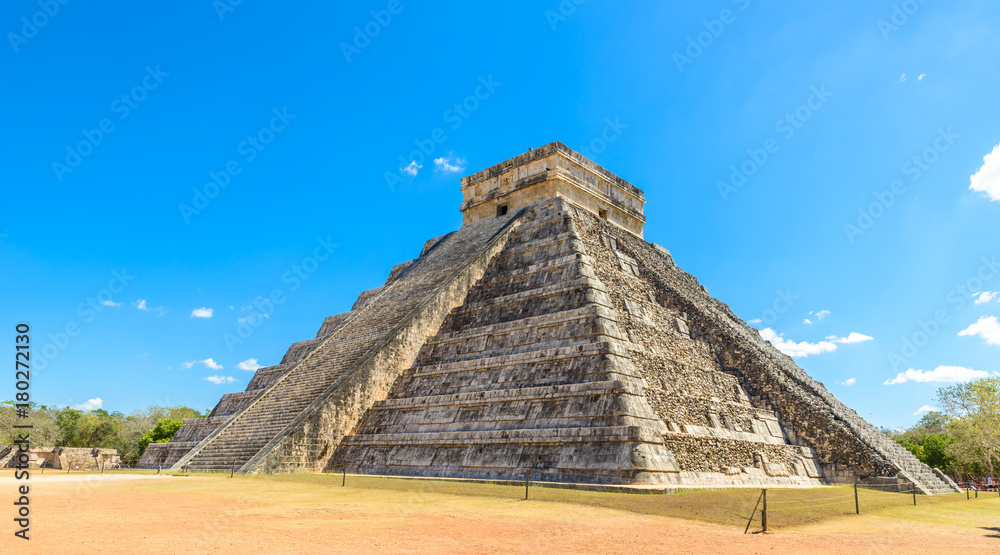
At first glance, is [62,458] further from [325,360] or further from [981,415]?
[981,415]

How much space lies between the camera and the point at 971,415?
23.7m

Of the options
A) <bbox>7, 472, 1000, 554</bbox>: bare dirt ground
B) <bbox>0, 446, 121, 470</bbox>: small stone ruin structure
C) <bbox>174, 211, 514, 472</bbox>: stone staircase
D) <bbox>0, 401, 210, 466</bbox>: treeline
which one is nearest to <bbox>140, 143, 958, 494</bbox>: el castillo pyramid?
<bbox>174, 211, 514, 472</bbox>: stone staircase

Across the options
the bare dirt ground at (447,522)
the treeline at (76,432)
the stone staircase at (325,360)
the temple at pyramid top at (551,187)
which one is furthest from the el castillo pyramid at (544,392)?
the treeline at (76,432)

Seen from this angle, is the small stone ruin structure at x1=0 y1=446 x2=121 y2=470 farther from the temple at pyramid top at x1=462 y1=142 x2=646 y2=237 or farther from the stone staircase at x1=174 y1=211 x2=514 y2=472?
the temple at pyramid top at x1=462 y1=142 x2=646 y2=237

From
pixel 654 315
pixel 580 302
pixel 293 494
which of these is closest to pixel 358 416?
pixel 293 494

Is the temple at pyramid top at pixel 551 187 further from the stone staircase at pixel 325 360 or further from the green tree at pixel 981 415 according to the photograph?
the green tree at pixel 981 415

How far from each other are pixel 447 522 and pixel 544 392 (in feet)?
16.9

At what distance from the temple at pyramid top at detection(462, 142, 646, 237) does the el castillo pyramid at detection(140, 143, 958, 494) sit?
60.3 inches

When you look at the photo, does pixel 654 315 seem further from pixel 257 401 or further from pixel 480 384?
pixel 257 401

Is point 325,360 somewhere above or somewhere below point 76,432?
above

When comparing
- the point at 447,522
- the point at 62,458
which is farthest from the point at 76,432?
the point at 447,522

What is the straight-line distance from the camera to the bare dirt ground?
5.58m

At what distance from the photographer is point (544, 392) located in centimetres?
1182

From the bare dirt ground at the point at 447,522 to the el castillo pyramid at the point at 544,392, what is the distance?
1384 millimetres
